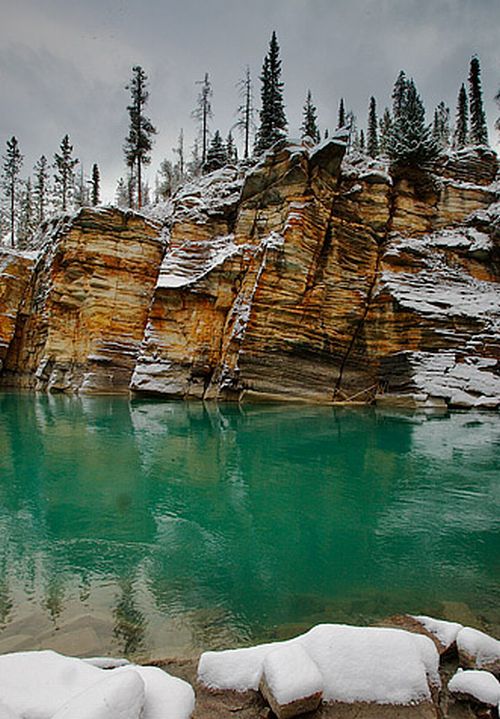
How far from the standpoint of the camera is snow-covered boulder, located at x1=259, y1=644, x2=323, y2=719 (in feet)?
7.32

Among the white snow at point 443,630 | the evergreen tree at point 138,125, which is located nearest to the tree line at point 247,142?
the evergreen tree at point 138,125

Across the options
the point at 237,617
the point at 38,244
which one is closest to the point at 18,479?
the point at 237,617

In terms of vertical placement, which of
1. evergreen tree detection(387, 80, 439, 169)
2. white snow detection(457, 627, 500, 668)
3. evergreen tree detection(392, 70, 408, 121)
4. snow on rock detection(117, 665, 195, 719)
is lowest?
white snow detection(457, 627, 500, 668)

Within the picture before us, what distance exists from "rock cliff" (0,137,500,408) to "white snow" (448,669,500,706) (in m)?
20.7

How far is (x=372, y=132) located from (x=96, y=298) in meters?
42.4

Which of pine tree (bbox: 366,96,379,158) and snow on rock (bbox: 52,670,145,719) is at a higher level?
pine tree (bbox: 366,96,379,158)

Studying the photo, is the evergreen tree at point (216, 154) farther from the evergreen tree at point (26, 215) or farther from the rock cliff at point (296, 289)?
the evergreen tree at point (26, 215)

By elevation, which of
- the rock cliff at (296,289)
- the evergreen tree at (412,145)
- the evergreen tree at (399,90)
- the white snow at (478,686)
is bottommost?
the white snow at (478,686)

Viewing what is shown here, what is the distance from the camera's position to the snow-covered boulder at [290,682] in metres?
2.23

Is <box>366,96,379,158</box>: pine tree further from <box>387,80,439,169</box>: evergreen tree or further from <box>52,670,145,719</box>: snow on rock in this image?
<box>52,670,145,719</box>: snow on rock

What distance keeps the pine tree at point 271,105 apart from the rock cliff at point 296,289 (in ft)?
32.1

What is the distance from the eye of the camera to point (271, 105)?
3644 centimetres

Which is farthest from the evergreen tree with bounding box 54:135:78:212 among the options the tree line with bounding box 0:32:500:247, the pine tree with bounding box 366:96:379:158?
the pine tree with bounding box 366:96:379:158

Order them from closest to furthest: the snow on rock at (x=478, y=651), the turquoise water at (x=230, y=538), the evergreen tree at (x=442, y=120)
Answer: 1. the snow on rock at (x=478, y=651)
2. the turquoise water at (x=230, y=538)
3. the evergreen tree at (x=442, y=120)
